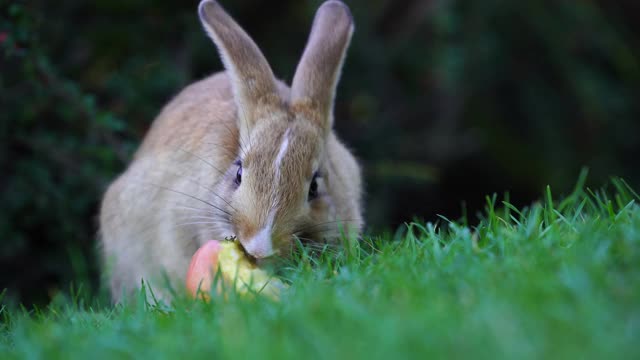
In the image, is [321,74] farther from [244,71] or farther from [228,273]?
[228,273]

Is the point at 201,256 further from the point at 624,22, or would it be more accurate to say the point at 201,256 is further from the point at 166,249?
the point at 624,22

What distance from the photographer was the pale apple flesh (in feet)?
12.4

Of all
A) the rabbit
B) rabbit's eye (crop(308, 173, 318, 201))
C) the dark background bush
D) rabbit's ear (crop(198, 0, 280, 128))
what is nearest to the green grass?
the rabbit

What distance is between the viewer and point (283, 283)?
12.9ft

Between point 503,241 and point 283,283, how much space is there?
100cm

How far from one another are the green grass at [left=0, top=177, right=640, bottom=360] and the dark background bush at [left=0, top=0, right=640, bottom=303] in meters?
2.85

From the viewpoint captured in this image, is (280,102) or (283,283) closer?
(283,283)

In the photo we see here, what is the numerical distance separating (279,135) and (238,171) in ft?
0.99

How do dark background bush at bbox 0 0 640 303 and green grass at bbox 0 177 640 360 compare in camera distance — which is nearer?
green grass at bbox 0 177 640 360

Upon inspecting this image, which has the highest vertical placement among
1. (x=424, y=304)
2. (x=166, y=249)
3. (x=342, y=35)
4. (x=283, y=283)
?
(x=342, y=35)

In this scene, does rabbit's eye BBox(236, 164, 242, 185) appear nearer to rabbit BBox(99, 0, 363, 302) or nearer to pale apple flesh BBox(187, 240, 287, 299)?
rabbit BBox(99, 0, 363, 302)

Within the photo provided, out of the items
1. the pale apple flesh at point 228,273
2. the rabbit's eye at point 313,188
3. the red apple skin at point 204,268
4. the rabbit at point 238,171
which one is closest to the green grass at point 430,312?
the pale apple flesh at point 228,273

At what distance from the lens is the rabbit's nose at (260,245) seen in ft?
13.5

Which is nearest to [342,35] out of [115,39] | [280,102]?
[280,102]
